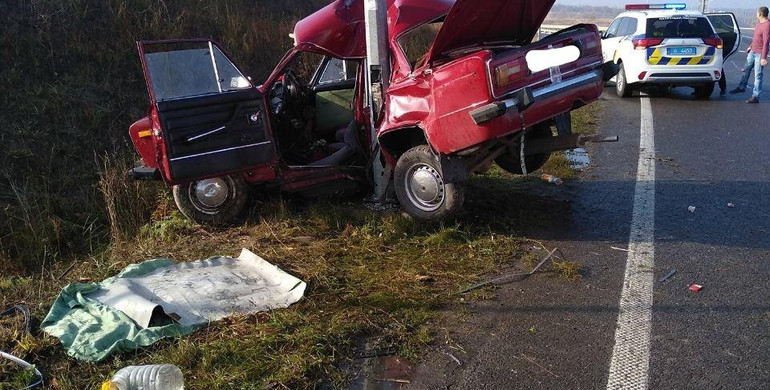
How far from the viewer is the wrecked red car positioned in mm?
4688

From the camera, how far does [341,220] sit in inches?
219

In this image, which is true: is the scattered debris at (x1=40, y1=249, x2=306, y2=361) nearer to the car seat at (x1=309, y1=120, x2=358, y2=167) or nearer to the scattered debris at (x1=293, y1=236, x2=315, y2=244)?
the scattered debris at (x1=293, y1=236, x2=315, y2=244)

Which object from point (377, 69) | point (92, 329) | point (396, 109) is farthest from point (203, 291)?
point (377, 69)

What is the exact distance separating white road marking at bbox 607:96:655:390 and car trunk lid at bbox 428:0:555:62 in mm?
1904

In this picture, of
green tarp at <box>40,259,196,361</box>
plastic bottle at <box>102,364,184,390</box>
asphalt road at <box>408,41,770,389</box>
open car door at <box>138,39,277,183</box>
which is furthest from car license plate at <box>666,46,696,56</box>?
plastic bottle at <box>102,364,184,390</box>

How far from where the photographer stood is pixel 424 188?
17.1 feet

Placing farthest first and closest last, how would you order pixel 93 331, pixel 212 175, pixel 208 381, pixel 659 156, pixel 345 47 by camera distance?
pixel 659 156
pixel 345 47
pixel 212 175
pixel 93 331
pixel 208 381

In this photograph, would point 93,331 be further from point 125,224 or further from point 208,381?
point 125,224

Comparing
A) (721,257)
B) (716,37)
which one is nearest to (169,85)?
(721,257)

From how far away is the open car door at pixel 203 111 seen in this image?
201 inches

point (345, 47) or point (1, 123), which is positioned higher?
point (345, 47)

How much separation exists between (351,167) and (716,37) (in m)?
8.96

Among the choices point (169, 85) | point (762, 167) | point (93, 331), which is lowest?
point (762, 167)

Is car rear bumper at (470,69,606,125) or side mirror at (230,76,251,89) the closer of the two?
car rear bumper at (470,69,606,125)
